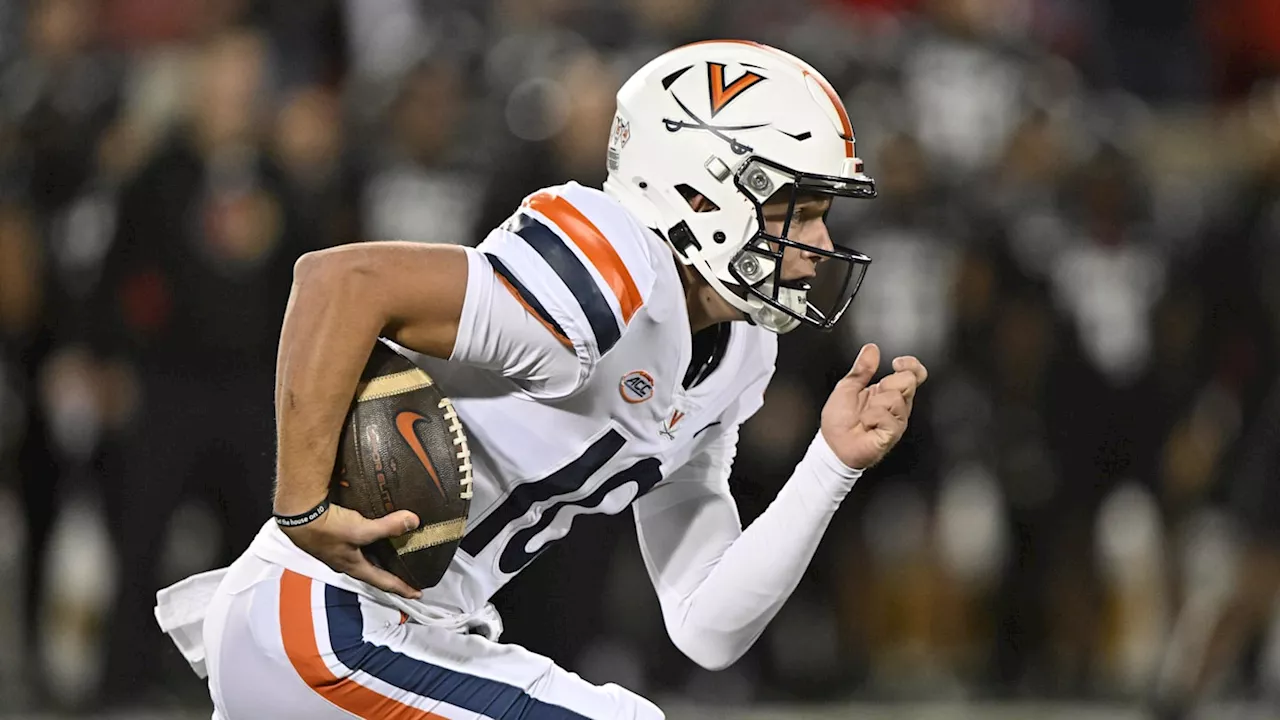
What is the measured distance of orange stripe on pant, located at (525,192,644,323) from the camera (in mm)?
2090

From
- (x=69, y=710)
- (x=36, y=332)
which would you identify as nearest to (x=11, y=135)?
(x=36, y=332)

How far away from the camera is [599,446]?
7.48 ft

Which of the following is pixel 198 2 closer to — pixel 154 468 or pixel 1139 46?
pixel 154 468

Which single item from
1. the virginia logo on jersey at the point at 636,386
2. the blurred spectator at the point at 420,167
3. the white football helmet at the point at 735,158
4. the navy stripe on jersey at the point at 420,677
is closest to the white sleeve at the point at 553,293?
the virginia logo on jersey at the point at 636,386

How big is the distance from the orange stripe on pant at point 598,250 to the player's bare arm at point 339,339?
0.50ft

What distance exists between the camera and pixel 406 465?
81.0 inches

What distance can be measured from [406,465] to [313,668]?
1.12ft

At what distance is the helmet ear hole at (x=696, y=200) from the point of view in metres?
2.36

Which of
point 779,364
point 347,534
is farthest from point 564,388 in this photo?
point 779,364

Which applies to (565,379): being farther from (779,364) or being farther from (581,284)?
(779,364)

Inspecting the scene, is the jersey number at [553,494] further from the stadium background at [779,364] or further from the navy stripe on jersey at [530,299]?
the stadium background at [779,364]

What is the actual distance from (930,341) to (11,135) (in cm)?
298

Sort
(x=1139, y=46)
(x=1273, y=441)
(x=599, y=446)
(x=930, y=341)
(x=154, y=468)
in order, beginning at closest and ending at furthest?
(x=599, y=446) → (x=1273, y=441) → (x=154, y=468) → (x=930, y=341) → (x=1139, y=46)

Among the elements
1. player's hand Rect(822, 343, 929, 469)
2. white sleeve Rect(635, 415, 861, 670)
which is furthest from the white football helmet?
white sleeve Rect(635, 415, 861, 670)
